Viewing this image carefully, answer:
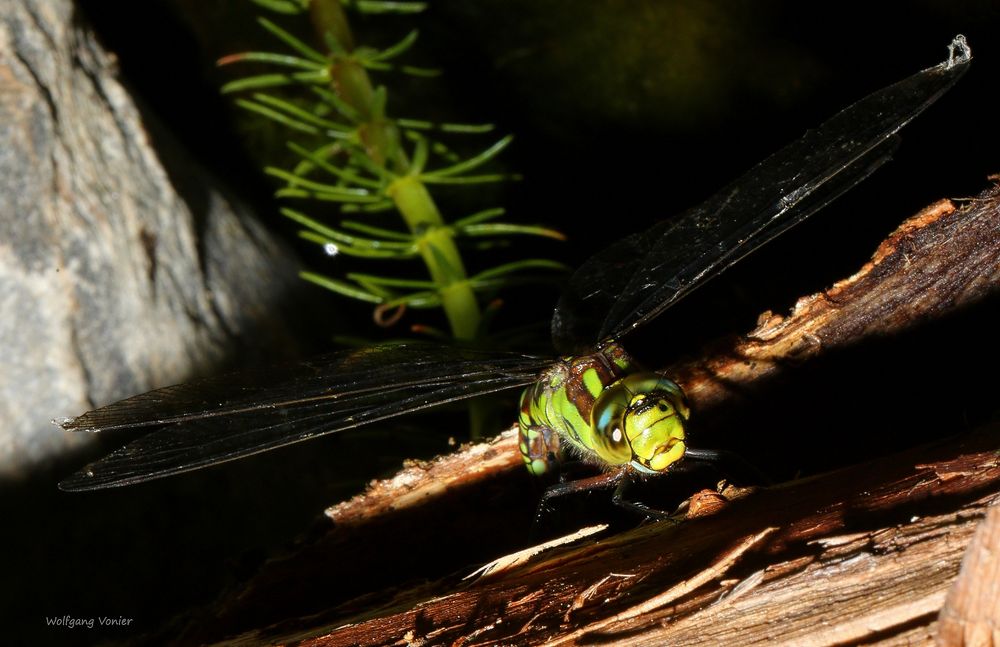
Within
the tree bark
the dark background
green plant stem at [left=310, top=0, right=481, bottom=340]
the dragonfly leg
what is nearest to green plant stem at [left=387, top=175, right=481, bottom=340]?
green plant stem at [left=310, top=0, right=481, bottom=340]

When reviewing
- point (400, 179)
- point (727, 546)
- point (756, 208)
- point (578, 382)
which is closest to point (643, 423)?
point (578, 382)

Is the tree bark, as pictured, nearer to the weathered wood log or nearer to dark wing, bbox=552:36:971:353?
the weathered wood log

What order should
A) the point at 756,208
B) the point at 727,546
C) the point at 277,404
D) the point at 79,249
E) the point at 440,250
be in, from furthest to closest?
the point at 440,250 → the point at 79,249 → the point at 756,208 → the point at 277,404 → the point at 727,546

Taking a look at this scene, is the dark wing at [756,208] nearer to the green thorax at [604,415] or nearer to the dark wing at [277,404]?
the green thorax at [604,415]

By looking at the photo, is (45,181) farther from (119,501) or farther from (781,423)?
(781,423)

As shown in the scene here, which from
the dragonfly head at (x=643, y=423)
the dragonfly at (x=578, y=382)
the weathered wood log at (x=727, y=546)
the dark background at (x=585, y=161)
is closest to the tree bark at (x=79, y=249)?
the dark background at (x=585, y=161)

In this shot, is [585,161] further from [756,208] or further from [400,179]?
[756,208]
